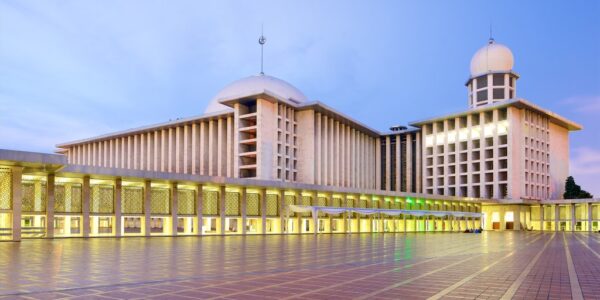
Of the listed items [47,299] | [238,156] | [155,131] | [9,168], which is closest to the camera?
[47,299]

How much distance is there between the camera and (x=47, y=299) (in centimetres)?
962

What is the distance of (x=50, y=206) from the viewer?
114 ft

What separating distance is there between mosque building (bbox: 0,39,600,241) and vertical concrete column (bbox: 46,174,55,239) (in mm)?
76

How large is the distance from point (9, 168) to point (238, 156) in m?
41.5

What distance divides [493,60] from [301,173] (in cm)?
4464

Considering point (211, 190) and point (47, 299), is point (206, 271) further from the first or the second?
point (211, 190)

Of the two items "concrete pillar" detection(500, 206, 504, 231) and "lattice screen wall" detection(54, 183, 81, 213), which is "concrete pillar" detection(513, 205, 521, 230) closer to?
"concrete pillar" detection(500, 206, 504, 231)

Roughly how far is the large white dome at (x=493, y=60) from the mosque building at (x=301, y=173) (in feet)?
0.66

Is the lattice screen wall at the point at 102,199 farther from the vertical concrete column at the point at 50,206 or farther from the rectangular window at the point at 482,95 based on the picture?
the rectangular window at the point at 482,95

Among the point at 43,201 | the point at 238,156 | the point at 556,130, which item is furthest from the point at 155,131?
the point at 556,130

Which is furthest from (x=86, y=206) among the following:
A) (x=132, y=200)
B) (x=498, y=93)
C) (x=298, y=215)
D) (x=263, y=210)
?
(x=498, y=93)

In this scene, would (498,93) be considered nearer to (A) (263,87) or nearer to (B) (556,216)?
(B) (556,216)

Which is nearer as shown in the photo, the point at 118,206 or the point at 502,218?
the point at 118,206

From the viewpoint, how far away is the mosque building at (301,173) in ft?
124
